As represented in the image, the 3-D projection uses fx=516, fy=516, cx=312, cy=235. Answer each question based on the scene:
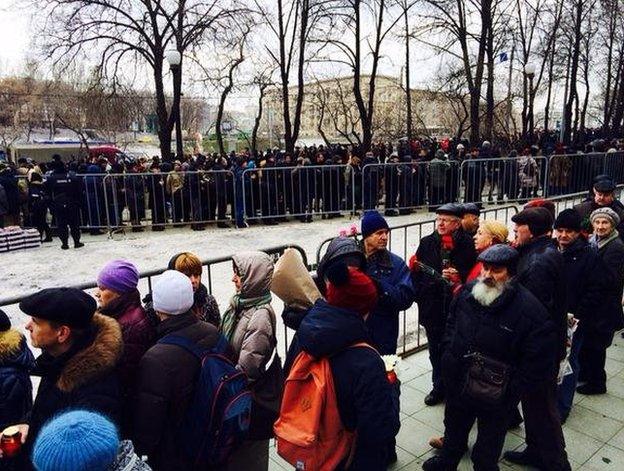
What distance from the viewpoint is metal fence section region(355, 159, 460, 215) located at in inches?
503

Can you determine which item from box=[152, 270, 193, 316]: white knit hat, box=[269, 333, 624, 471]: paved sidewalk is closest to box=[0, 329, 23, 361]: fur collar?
box=[152, 270, 193, 316]: white knit hat

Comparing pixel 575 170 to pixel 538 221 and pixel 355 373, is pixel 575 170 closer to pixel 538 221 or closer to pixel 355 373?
pixel 538 221

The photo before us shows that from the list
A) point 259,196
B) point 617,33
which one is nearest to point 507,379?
point 259,196

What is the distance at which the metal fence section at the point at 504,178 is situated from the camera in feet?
42.9

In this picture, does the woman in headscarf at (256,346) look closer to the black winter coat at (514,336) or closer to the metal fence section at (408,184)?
the black winter coat at (514,336)

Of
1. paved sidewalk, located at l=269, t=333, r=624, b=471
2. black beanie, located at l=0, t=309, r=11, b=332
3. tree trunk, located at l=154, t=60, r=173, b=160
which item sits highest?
tree trunk, located at l=154, t=60, r=173, b=160

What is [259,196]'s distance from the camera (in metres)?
12.3

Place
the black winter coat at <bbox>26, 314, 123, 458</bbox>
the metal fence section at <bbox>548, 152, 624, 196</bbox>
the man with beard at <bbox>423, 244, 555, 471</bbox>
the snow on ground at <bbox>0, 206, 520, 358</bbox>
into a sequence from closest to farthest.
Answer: the black winter coat at <bbox>26, 314, 123, 458</bbox> < the man with beard at <bbox>423, 244, 555, 471</bbox> < the snow on ground at <bbox>0, 206, 520, 358</bbox> < the metal fence section at <bbox>548, 152, 624, 196</bbox>

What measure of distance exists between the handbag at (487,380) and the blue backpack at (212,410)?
1372 millimetres

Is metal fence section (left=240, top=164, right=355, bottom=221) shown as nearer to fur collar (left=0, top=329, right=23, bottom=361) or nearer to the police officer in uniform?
the police officer in uniform

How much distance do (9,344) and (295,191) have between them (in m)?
10.2

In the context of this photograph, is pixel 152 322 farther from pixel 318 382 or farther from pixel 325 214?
pixel 325 214

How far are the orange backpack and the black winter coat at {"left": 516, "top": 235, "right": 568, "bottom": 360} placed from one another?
1670 mm

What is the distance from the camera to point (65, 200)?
10.6 meters
